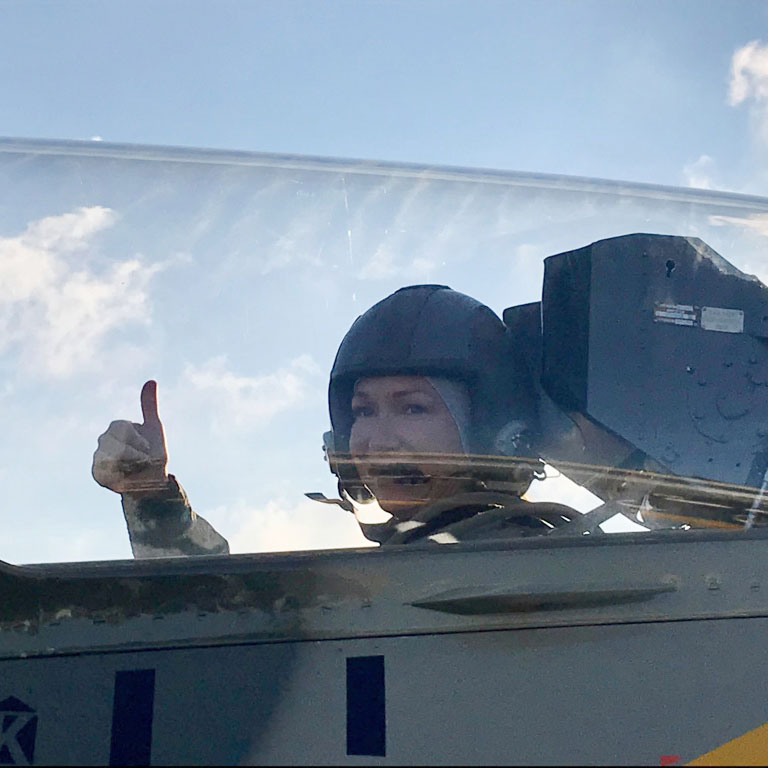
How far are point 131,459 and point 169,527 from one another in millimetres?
156

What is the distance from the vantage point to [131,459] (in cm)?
157

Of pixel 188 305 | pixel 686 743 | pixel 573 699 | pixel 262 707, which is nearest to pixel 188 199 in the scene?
pixel 188 305

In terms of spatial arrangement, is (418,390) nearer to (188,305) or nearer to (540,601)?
(188,305)

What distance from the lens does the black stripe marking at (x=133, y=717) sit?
120cm

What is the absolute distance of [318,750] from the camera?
3.94 ft

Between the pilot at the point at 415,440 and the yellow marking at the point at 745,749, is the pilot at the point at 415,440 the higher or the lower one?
the higher one

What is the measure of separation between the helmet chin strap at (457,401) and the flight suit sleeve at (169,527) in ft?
1.75

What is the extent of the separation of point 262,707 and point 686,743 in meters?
0.61

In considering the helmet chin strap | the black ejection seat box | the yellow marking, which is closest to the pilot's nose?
the helmet chin strap

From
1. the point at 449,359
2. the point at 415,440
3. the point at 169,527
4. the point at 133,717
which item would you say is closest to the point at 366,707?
the point at 133,717

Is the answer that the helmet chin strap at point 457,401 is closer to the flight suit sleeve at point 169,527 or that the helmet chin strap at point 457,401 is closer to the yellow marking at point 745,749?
the flight suit sleeve at point 169,527

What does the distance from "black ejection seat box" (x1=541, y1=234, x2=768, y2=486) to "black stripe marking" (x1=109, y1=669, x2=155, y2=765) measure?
100 cm

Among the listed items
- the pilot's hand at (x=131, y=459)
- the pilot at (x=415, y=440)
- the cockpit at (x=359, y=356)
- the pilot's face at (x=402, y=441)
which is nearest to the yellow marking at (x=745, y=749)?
the cockpit at (x=359, y=356)

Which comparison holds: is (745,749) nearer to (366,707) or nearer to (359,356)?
(366,707)
